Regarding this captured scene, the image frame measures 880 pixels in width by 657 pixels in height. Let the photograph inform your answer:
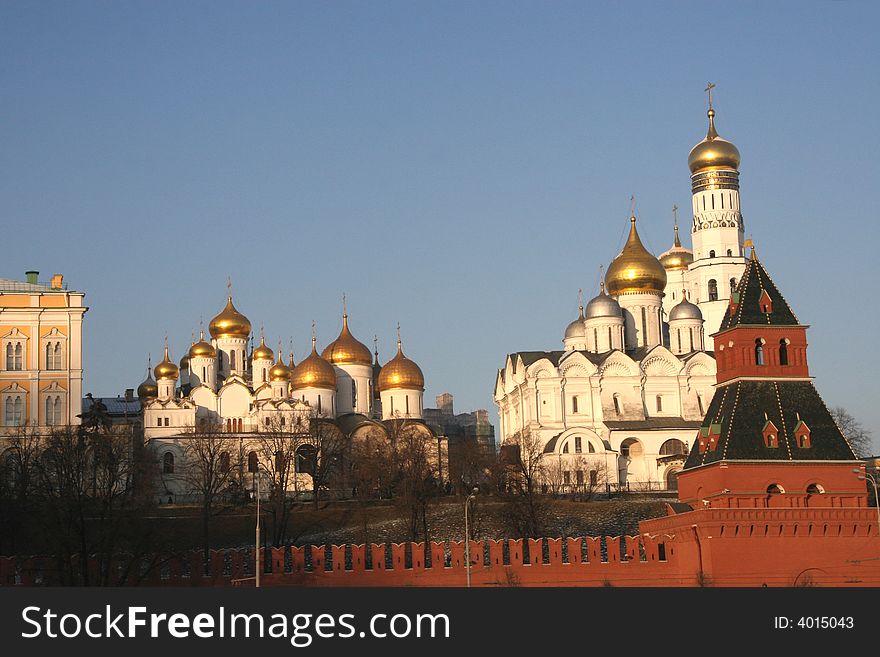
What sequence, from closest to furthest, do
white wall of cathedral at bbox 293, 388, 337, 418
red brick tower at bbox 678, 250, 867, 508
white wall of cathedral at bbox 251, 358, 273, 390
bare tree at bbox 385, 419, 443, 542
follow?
1. red brick tower at bbox 678, 250, 867, 508
2. bare tree at bbox 385, 419, 443, 542
3. white wall of cathedral at bbox 293, 388, 337, 418
4. white wall of cathedral at bbox 251, 358, 273, 390

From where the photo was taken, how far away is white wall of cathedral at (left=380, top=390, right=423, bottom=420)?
91.9 meters

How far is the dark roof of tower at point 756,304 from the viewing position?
53875mm

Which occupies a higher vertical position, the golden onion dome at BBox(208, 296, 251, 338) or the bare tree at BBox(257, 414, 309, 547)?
the golden onion dome at BBox(208, 296, 251, 338)

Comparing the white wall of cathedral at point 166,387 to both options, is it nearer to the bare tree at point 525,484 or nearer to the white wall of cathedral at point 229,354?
the white wall of cathedral at point 229,354

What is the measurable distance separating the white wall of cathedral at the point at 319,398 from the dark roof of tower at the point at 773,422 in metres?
39.9

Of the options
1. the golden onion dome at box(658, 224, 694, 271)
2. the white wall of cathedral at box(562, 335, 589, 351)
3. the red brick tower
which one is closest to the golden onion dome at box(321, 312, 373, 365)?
the white wall of cathedral at box(562, 335, 589, 351)

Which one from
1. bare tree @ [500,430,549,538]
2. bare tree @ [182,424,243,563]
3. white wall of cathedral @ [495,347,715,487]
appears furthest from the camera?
white wall of cathedral @ [495,347,715,487]

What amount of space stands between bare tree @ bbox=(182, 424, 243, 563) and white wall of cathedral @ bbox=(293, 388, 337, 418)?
634 centimetres

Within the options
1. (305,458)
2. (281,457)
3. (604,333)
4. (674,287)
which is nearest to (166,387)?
(305,458)

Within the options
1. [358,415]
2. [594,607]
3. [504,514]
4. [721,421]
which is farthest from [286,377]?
[594,607]

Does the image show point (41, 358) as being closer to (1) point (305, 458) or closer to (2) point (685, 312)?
(1) point (305, 458)

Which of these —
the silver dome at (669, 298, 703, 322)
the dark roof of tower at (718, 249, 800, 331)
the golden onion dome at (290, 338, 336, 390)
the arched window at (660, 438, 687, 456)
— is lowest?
the arched window at (660, 438, 687, 456)

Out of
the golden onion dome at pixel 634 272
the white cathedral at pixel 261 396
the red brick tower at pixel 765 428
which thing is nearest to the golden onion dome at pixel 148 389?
the white cathedral at pixel 261 396

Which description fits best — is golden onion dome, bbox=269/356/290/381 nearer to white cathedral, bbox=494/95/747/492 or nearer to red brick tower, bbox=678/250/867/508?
white cathedral, bbox=494/95/747/492
